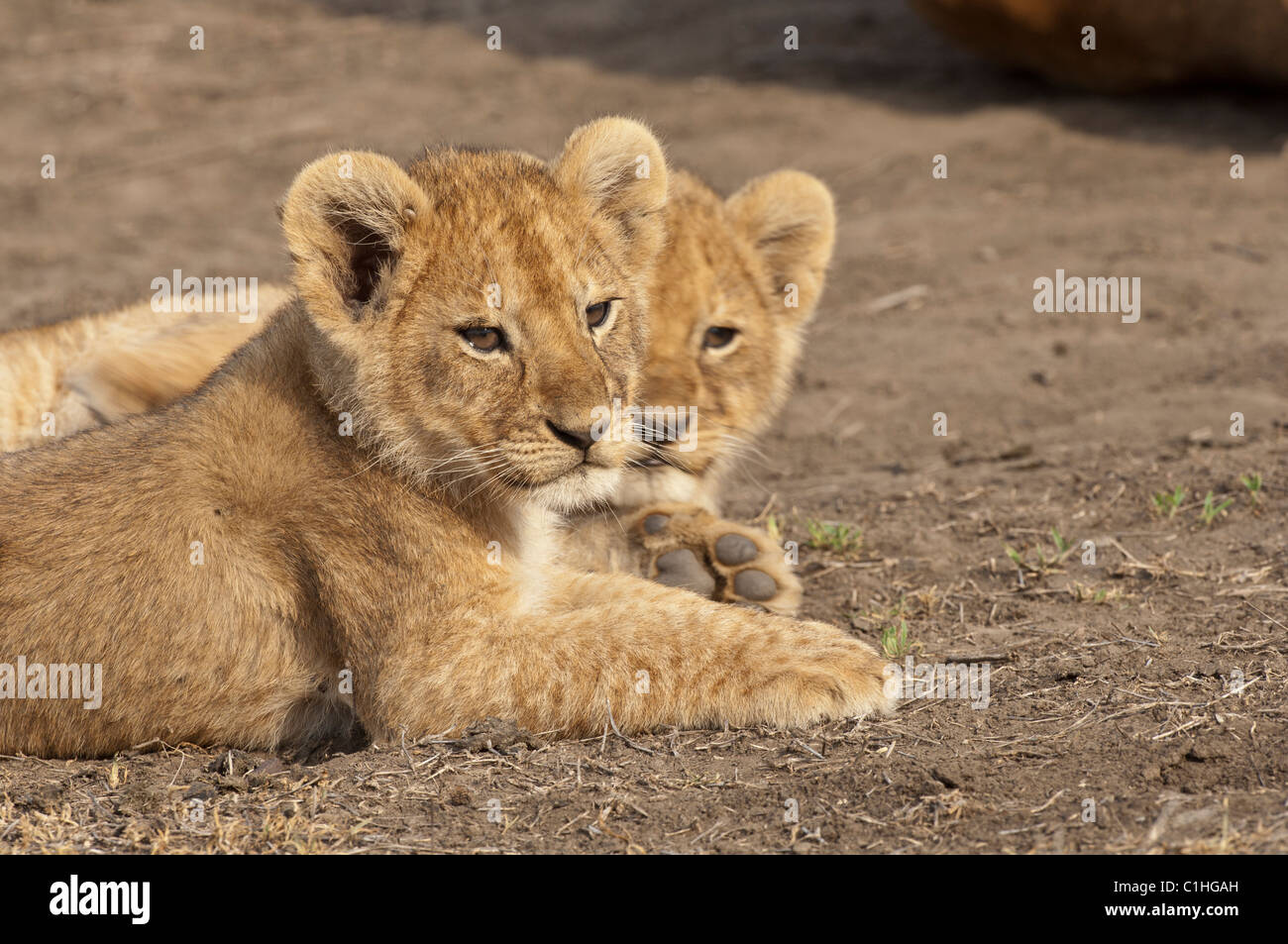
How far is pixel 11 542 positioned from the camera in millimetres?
4172

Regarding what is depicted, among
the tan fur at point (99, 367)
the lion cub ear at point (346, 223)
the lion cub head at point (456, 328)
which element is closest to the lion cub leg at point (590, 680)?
the lion cub head at point (456, 328)

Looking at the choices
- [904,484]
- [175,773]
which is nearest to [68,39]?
[904,484]

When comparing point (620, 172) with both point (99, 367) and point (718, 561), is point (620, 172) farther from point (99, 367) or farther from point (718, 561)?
point (99, 367)

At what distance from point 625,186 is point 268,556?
5.55 ft

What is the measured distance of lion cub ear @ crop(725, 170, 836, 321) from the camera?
6.08 metres

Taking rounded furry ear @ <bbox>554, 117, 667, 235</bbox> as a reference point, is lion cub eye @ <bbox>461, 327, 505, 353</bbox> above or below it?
below

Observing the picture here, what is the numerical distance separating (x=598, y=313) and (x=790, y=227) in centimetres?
198

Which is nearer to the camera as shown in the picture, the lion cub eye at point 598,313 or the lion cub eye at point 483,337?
the lion cub eye at point 483,337

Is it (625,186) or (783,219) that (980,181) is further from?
(625,186)

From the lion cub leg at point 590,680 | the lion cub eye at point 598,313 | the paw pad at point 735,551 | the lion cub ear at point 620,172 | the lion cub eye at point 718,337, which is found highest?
the lion cub ear at point 620,172

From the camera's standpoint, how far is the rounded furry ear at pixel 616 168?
459cm

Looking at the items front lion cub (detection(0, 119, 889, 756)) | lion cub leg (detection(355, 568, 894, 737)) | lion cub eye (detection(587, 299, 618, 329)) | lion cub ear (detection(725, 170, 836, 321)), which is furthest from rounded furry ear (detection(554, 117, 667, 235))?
lion cub leg (detection(355, 568, 894, 737))

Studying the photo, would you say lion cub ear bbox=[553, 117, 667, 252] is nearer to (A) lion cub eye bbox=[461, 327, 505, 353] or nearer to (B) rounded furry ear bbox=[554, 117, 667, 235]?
(B) rounded furry ear bbox=[554, 117, 667, 235]

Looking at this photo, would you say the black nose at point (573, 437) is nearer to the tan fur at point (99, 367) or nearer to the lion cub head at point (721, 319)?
the lion cub head at point (721, 319)
